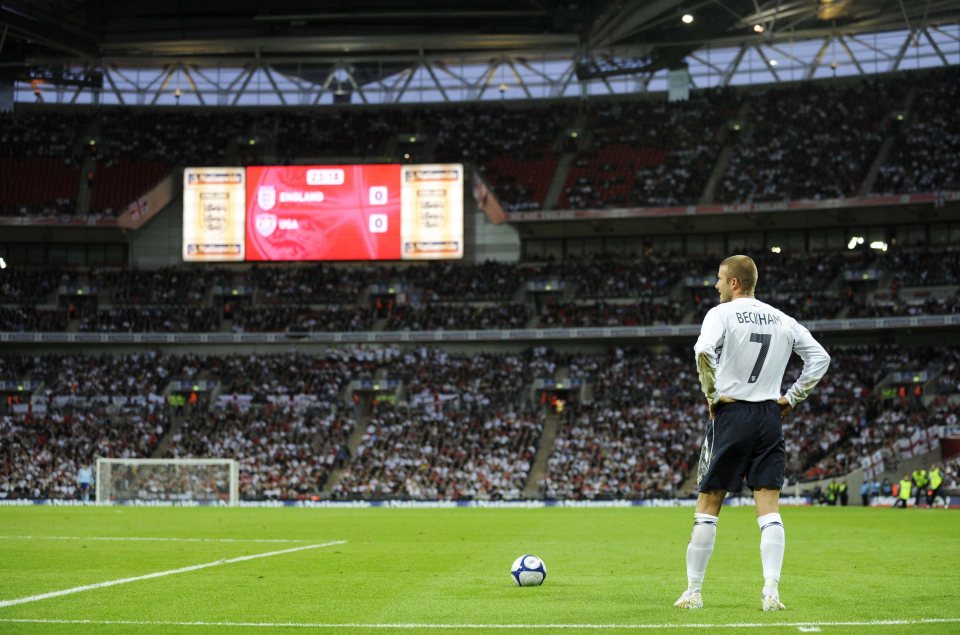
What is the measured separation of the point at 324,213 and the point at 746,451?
2282 inches

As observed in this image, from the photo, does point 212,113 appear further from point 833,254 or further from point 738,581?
point 738,581

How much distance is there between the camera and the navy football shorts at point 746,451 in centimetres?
830

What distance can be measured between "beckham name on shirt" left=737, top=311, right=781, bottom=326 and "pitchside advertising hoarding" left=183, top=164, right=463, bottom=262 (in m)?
55.8

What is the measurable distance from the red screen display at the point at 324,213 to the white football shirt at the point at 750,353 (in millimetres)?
56259

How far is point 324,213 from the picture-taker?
6488 centimetres

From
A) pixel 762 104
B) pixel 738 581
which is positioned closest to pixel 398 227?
pixel 762 104

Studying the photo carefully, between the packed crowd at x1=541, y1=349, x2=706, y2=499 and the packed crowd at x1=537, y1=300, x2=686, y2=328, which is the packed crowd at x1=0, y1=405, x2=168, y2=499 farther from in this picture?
the packed crowd at x1=537, y1=300, x2=686, y2=328

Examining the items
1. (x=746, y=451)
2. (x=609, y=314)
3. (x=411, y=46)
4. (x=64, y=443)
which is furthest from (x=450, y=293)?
(x=746, y=451)

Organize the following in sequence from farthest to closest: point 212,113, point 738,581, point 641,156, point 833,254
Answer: point 212,113, point 641,156, point 833,254, point 738,581

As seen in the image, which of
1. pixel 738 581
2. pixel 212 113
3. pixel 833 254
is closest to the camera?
pixel 738 581

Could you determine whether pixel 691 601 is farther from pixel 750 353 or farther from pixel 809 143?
pixel 809 143

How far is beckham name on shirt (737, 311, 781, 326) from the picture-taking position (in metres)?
8.41

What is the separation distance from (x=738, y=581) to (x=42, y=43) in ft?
210

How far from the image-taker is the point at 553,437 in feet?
183
